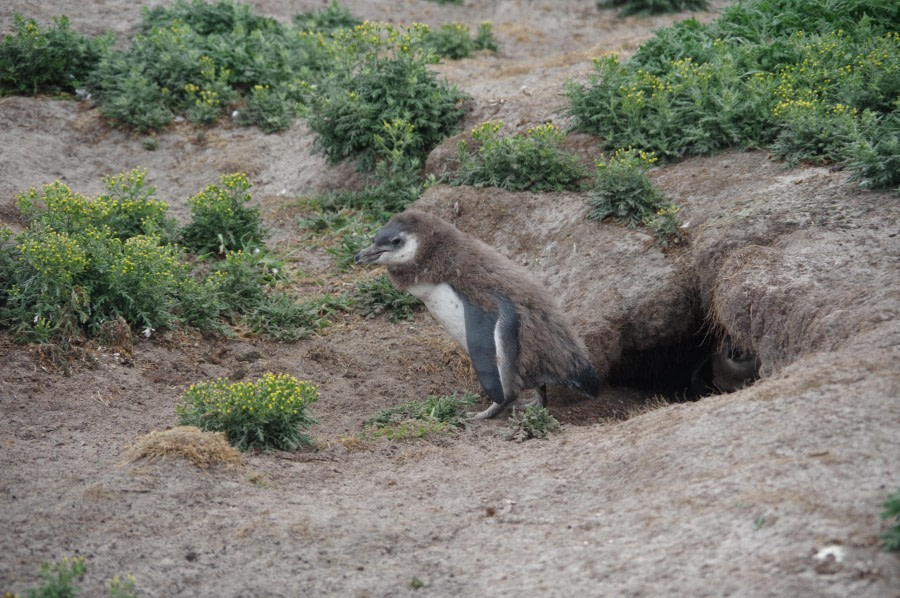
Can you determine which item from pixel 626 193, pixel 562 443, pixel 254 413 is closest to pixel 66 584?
pixel 254 413

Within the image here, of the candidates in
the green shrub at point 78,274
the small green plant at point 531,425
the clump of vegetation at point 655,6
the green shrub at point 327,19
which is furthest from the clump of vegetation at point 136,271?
the clump of vegetation at point 655,6

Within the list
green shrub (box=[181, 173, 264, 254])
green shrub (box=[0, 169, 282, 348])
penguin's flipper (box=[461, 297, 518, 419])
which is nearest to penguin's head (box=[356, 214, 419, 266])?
penguin's flipper (box=[461, 297, 518, 419])

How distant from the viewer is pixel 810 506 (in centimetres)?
416

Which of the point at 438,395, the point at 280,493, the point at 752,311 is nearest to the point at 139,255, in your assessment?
the point at 438,395

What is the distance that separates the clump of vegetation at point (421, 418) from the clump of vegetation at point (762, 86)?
11.2ft

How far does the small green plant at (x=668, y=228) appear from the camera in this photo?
8117 mm

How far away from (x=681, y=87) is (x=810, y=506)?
5.81m

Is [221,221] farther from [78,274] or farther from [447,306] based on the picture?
[447,306]

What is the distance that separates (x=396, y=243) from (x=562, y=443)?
229 centimetres

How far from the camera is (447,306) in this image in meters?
7.42

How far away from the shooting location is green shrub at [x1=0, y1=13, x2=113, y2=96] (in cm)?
1196

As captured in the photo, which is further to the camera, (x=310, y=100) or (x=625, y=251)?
(x=310, y=100)

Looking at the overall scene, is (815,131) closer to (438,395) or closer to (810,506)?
(438,395)

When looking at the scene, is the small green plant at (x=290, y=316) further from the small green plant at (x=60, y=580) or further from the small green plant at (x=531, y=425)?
the small green plant at (x=60, y=580)
